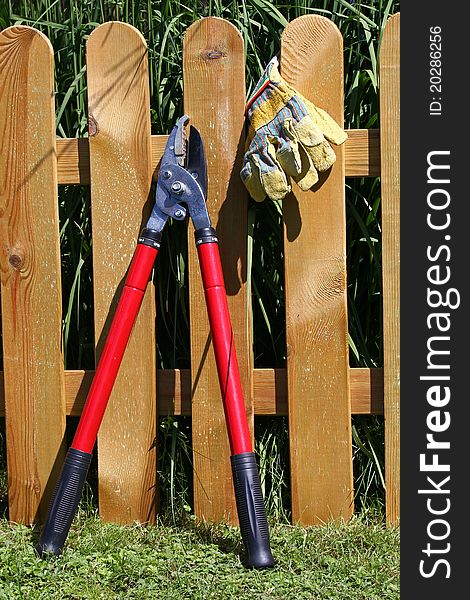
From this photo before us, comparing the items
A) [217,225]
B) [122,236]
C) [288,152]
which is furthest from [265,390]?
[288,152]

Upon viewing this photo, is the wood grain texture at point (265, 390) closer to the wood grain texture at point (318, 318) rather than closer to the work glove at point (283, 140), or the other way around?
the wood grain texture at point (318, 318)

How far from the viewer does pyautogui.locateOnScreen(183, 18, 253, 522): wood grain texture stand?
2.87 meters

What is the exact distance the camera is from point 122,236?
2.97 metres

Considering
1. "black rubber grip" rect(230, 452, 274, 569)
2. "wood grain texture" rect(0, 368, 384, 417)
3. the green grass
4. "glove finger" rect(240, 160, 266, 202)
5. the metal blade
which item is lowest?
the green grass

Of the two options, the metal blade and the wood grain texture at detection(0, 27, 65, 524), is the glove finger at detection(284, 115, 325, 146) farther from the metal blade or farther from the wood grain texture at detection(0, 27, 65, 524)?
the wood grain texture at detection(0, 27, 65, 524)

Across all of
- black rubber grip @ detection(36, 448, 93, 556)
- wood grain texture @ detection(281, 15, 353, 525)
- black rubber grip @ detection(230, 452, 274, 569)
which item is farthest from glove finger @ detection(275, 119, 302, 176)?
black rubber grip @ detection(36, 448, 93, 556)

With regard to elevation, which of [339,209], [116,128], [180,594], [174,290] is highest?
[116,128]

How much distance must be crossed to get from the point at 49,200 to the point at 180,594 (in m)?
1.34

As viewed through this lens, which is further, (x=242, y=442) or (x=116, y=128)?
(x=116, y=128)

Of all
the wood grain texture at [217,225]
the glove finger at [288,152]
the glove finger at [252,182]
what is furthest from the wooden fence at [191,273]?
the glove finger at [288,152]

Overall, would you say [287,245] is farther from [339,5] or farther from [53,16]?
[53,16]

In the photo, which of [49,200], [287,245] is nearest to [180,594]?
[287,245]

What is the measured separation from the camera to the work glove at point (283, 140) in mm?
2693

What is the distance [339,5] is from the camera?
306cm
